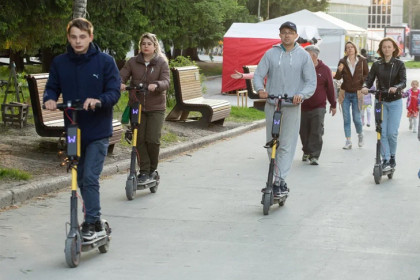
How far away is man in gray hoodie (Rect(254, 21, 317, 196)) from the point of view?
9.70m

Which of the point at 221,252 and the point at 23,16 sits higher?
the point at 23,16

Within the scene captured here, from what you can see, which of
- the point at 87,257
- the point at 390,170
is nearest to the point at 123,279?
the point at 87,257

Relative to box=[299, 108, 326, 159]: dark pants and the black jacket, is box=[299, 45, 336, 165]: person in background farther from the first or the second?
the black jacket

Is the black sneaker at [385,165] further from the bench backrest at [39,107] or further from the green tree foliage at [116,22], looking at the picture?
the green tree foliage at [116,22]

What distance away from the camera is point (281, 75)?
9.73 metres

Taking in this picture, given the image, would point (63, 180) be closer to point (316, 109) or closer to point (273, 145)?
point (273, 145)

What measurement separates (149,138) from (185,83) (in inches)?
306

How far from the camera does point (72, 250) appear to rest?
22.5 ft

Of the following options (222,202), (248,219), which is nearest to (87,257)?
(248,219)

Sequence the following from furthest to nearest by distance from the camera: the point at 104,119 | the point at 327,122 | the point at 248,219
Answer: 1. the point at 327,122
2. the point at 248,219
3. the point at 104,119

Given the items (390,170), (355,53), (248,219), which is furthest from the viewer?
(355,53)

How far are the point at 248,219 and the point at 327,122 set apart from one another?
12604 millimetres

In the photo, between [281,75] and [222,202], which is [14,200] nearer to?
[222,202]

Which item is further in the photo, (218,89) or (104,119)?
(218,89)
